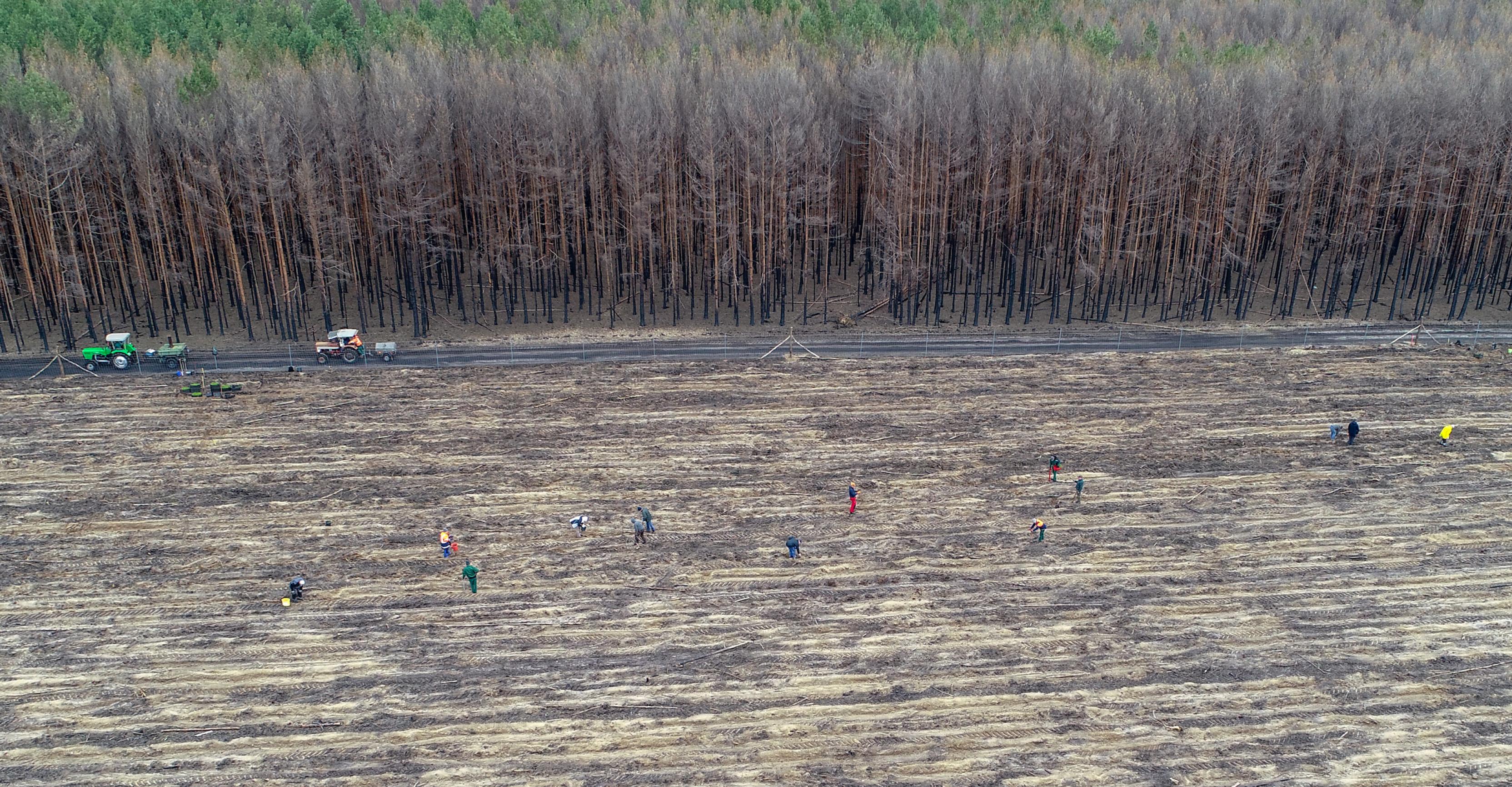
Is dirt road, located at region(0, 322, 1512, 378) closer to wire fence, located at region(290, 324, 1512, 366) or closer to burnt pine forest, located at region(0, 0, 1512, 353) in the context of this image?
wire fence, located at region(290, 324, 1512, 366)

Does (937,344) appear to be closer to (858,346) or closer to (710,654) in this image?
(858,346)

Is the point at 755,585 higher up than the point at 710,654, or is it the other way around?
the point at 755,585

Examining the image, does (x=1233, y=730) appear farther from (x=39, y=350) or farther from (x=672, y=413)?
(x=39, y=350)

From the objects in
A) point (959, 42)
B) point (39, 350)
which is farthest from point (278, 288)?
point (959, 42)

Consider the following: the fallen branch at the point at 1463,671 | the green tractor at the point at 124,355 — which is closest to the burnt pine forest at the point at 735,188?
the green tractor at the point at 124,355

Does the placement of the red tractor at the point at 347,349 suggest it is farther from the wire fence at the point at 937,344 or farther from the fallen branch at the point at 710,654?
the fallen branch at the point at 710,654

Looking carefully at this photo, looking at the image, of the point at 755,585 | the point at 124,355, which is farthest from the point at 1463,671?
the point at 124,355

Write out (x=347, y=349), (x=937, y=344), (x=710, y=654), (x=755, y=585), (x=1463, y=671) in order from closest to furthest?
(x=1463, y=671) → (x=710, y=654) → (x=755, y=585) → (x=347, y=349) → (x=937, y=344)
